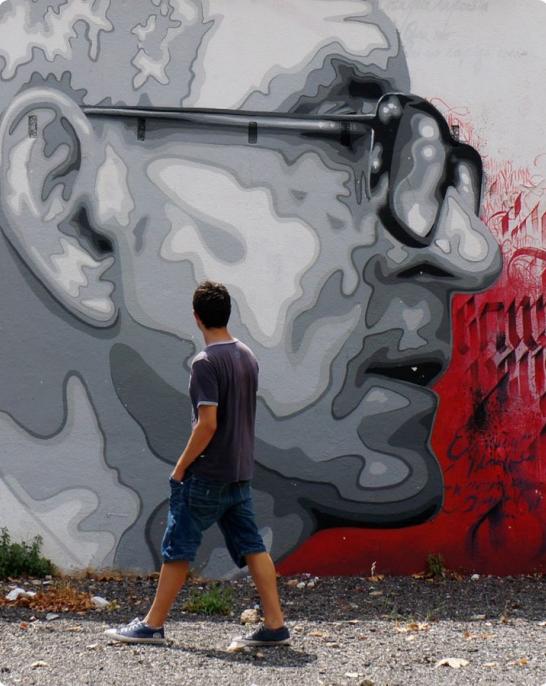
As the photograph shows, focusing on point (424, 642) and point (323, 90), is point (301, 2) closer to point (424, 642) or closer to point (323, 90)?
point (323, 90)

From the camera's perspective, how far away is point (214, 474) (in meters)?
4.97

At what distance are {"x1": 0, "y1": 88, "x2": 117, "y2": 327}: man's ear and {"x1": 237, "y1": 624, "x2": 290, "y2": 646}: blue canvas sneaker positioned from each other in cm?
240

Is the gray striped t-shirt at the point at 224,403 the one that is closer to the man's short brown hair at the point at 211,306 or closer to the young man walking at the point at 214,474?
the young man walking at the point at 214,474

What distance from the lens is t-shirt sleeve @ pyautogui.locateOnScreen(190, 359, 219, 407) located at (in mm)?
4906

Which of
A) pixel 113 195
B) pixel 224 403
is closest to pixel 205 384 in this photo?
pixel 224 403

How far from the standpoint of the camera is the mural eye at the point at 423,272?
679cm

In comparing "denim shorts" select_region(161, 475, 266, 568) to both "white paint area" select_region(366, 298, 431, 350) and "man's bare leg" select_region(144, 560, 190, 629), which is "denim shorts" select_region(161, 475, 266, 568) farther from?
"white paint area" select_region(366, 298, 431, 350)

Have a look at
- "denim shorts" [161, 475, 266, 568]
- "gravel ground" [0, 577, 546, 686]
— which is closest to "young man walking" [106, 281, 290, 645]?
"denim shorts" [161, 475, 266, 568]

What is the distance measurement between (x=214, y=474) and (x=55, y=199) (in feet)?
8.25

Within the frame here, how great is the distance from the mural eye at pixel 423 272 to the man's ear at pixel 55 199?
6.16 ft

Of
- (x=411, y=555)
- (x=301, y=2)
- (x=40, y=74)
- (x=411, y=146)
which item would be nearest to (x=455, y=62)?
(x=411, y=146)

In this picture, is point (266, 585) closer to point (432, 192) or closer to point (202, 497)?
point (202, 497)

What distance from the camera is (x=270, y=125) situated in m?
6.72

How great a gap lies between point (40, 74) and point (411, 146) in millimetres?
2409
